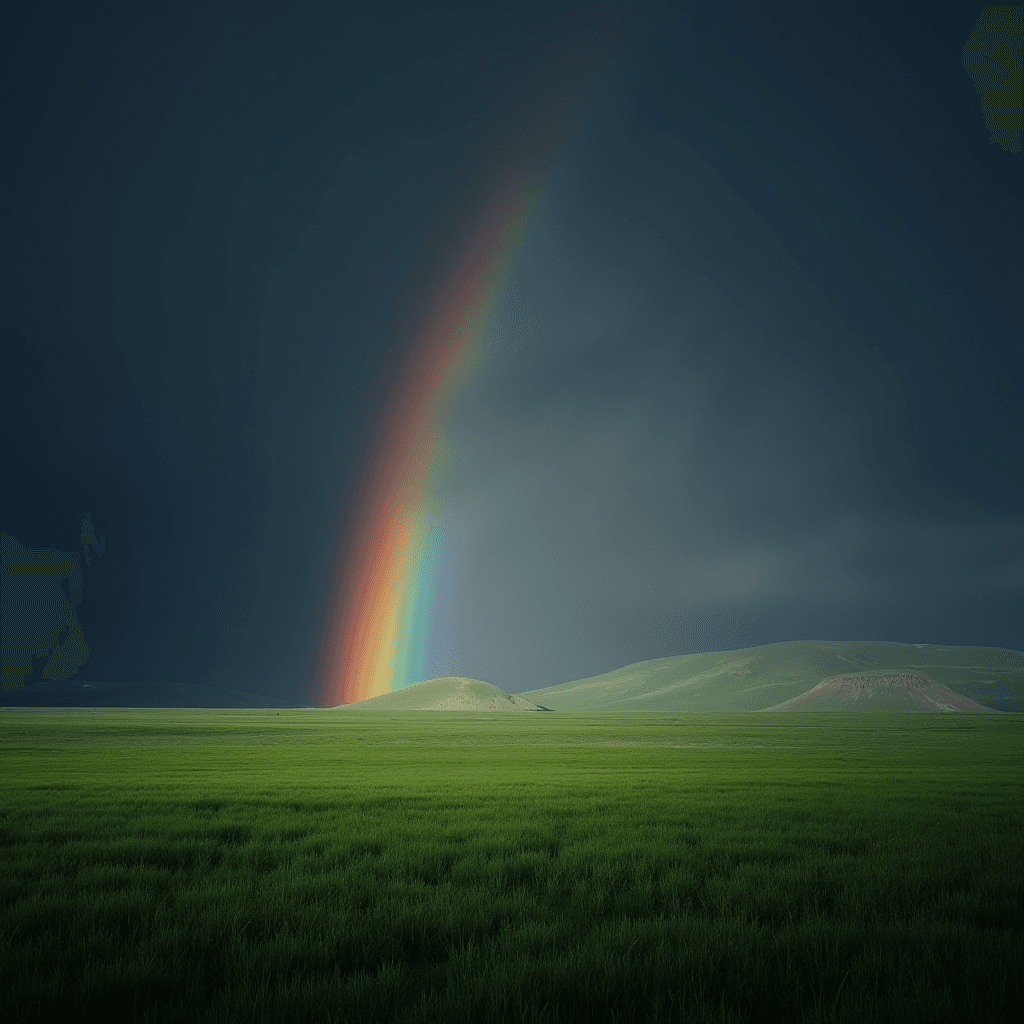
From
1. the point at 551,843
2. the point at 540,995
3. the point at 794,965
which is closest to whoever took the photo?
the point at 540,995

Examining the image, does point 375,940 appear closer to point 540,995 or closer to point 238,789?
point 540,995

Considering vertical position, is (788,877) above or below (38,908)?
below

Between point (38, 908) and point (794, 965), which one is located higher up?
point (38, 908)

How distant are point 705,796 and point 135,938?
17336mm

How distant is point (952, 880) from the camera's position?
882 cm

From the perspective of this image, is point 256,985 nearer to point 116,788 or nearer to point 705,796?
point 705,796

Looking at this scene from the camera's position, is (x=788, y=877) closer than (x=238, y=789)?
Yes

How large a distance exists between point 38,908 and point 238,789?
14.6 m

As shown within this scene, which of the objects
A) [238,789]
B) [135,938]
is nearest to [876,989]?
[135,938]

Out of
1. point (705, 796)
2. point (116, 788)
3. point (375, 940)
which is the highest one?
point (375, 940)

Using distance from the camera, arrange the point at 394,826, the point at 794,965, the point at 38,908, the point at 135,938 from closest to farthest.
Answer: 1. the point at 794,965
2. the point at 135,938
3. the point at 38,908
4. the point at 394,826

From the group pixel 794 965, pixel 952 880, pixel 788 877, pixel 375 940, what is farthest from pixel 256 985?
pixel 952 880

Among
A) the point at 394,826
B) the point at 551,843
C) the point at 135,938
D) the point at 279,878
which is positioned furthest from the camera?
the point at 394,826

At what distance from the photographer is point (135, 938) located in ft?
20.1
